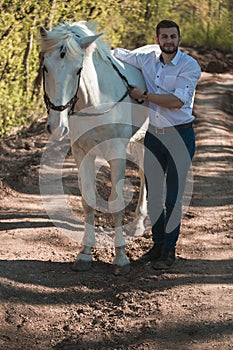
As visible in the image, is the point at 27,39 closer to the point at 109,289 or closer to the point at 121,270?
the point at 121,270

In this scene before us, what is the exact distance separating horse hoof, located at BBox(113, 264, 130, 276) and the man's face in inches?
70.4

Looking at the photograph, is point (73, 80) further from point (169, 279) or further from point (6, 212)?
point (6, 212)

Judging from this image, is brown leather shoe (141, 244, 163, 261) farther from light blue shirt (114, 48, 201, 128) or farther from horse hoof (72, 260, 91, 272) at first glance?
light blue shirt (114, 48, 201, 128)

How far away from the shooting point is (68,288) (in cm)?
473

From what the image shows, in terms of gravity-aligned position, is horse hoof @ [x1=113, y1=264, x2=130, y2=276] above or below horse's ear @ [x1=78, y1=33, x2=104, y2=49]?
below

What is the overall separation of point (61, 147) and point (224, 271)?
14.6 ft

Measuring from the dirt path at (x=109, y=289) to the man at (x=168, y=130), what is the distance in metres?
0.33

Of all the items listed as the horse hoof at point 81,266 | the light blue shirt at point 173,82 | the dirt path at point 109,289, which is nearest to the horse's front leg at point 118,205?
the dirt path at point 109,289

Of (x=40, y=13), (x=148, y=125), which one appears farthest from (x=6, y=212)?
(x=40, y=13)

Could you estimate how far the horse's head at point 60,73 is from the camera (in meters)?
4.18

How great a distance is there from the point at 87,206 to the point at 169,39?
1559 mm

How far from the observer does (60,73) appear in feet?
13.7

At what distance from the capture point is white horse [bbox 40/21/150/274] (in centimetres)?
421

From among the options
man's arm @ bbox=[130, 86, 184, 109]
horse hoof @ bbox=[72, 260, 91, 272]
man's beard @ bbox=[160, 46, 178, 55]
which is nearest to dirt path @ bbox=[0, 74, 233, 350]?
horse hoof @ bbox=[72, 260, 91, 272]
